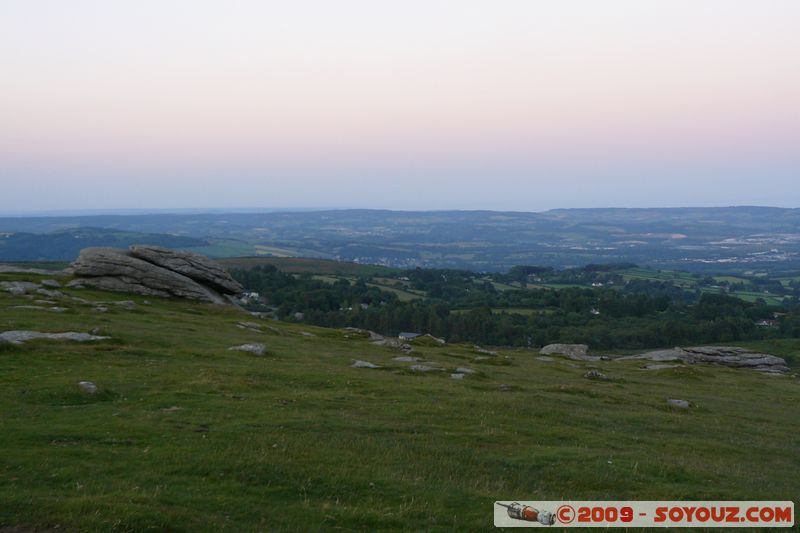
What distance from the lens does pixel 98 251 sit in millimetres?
75375

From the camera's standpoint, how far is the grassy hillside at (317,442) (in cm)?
1495

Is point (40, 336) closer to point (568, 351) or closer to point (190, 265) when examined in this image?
point (190, 265)

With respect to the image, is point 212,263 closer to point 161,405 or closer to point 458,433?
point 161,405

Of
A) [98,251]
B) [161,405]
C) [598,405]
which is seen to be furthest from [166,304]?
[598,405]

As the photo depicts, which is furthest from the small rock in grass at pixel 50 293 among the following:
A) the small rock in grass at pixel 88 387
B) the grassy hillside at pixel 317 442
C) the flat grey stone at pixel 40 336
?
the small rock in grass at pixel 88 387

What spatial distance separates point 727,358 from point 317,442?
274ft

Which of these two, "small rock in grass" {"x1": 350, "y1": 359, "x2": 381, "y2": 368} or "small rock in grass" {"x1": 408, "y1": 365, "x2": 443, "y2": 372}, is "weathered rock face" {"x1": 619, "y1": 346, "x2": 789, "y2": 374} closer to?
"small rock in grass" {"x1": 408, "y1": 365, "x2": 443, "y2": 372}

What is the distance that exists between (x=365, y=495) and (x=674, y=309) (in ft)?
655

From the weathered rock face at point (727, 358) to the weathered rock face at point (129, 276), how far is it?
206 ft

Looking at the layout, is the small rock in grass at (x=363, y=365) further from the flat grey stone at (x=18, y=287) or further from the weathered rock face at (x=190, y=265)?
the weathered rock face at (x=190, y=265)

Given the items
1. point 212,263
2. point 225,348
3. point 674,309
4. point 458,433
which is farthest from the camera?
point 674,309

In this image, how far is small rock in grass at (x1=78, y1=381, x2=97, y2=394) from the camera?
2562cm

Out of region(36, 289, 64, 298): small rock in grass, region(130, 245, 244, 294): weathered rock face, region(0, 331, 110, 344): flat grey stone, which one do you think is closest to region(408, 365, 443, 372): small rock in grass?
region(0, 331, 110, 344): flat grey stone

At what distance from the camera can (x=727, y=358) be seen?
86438 millimetres
